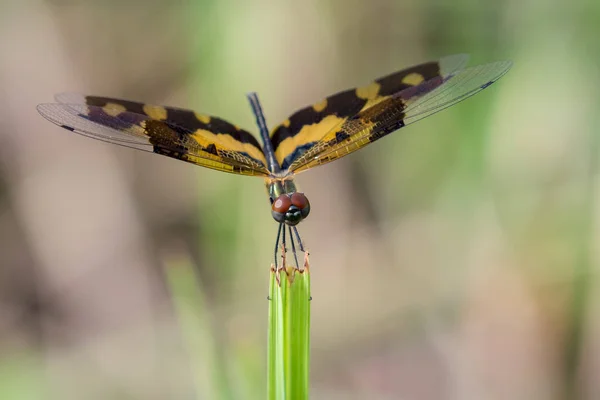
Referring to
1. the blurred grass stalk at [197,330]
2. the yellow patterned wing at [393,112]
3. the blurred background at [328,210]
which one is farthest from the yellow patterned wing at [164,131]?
the blurred background at [328,210]

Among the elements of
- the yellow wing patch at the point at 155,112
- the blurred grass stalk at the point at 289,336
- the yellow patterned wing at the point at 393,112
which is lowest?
the blurred grass stalk at the point at 289,336

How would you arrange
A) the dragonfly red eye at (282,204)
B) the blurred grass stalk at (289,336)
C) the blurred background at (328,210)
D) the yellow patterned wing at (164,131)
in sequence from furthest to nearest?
the blurred background at (328,210) → the yellow patterned wing at (164,131) → the dragonfly red eye at (282,204) → the blurred grass stalk at (289,336)

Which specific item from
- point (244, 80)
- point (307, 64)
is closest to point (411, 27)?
point (307, 64)

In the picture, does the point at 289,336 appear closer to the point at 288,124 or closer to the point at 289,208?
the point at 289,208

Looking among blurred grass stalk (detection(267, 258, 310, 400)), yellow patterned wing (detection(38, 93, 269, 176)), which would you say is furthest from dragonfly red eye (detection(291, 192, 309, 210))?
blurred grass stalk (detection(267, 258, 310, 400))

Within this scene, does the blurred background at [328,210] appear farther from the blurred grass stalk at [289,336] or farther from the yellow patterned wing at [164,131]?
the blurred grass stalk at [289,336]

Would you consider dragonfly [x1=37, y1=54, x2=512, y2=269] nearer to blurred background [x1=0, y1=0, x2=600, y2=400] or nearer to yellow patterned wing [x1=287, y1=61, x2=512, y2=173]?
yellow patterned wing [x1=287, y1=61, x2=512, y2=173]
